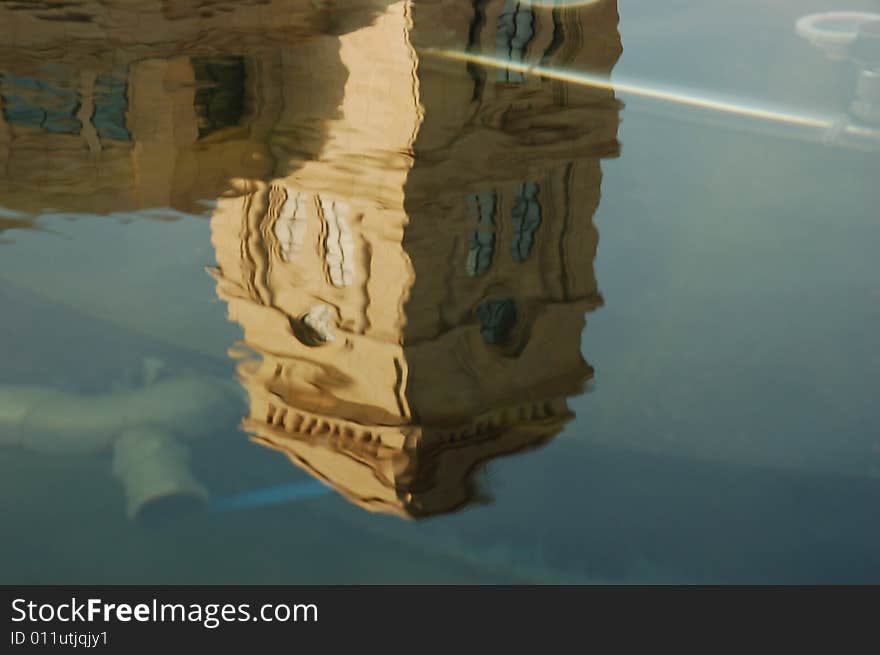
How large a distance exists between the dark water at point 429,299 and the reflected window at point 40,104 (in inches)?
2.7

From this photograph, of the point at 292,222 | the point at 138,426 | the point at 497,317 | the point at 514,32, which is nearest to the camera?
the point at 138,426

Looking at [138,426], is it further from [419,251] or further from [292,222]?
[292,222]

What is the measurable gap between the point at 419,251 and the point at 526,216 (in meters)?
1.65

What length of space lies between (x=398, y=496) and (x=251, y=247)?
15.4ft

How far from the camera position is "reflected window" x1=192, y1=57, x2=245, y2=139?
52.2 feet

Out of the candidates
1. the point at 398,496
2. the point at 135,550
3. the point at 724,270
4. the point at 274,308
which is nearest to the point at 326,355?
the point at 274,308

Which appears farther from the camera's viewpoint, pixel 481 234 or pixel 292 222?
pixel 292 222

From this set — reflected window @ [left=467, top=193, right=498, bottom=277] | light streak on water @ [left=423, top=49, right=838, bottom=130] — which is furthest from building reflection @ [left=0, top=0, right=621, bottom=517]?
light streak on water @ [left=423, top=49, right=838, bottom=130]

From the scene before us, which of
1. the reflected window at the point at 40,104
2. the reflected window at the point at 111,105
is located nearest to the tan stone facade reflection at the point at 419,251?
the reflected window at the point at 111,105

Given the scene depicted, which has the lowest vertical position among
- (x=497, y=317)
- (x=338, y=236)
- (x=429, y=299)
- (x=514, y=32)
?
(x=497, y=317)

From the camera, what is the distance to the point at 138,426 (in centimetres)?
1063

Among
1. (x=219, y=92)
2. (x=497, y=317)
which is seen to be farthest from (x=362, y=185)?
(x=219, y=92)

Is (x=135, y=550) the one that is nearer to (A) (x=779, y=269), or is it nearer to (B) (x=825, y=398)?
(B) (x=825, y=398)

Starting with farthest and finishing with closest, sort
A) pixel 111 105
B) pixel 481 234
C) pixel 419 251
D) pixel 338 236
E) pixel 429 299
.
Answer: pixel 111 105 → pixel 338 236 → pixel 481 234 → pixel 419 251 → pixel 429 299
